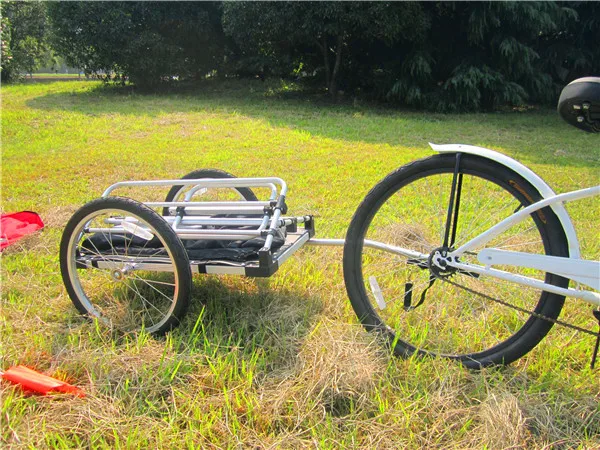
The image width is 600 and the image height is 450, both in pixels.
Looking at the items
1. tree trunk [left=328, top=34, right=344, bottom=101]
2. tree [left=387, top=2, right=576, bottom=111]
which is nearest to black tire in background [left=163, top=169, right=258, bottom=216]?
tree [left=387, top=2, right=576, bottom=111]

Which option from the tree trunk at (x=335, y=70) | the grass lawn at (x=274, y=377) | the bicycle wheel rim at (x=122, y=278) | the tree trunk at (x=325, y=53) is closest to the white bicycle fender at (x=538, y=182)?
the grass lawn at (x=274, y=377)

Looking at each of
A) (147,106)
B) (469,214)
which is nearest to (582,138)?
(469,214)

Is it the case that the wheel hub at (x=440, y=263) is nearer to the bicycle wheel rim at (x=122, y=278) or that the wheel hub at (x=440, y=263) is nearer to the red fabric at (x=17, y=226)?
the bicycle wheel rim at (x=122, y=278)

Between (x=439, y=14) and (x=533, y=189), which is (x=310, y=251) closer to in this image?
(x=533, y=189)

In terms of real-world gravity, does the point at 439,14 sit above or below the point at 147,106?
above

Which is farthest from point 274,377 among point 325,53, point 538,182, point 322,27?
point 325,53

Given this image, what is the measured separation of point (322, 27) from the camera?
12.3 meters

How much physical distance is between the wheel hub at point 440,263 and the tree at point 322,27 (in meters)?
10.9

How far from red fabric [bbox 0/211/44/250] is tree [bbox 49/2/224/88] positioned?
1224 cm

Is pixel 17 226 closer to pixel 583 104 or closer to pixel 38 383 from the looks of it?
pixel 38 383

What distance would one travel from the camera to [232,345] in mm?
2254

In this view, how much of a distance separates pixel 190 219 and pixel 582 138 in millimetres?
8932

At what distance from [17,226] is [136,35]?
509 inches

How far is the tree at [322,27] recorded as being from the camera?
11742 millimetres
